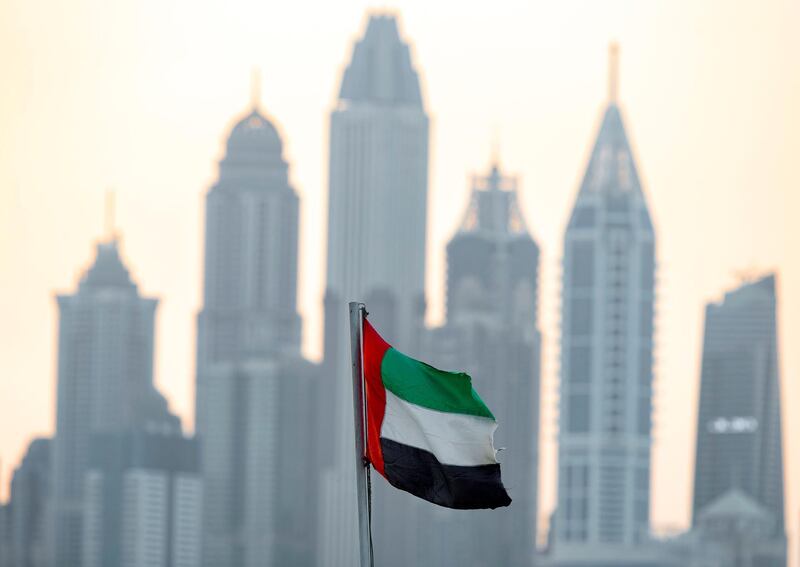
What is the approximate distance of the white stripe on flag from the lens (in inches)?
1112

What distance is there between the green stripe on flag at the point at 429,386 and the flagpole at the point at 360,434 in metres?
0.26

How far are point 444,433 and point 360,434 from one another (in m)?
0.77

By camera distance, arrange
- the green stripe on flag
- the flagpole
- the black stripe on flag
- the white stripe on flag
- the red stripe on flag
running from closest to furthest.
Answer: the flagpole
the black stripe on flag
the white stripe on flag
the green stripe on flag
the red stripe on flag

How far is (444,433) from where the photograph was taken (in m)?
28.3

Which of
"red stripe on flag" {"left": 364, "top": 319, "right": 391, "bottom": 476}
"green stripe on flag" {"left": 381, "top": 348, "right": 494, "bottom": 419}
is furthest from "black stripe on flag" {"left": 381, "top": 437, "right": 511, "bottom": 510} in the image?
"green stripe on flag" {"left": 381, "top": 348, "right": 494, "bottom": 419}

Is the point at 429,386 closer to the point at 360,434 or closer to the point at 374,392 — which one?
the point at 374,392

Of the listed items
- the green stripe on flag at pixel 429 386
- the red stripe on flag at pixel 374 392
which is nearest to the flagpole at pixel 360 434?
the red stripe on flag at pixel 374 392

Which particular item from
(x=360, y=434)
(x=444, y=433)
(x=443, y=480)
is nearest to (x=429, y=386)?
(x=444, y=433)

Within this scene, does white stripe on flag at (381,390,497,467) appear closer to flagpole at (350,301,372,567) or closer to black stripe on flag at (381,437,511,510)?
black stripe on flag at (381,437,511,510)

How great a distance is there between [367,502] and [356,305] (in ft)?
6.05

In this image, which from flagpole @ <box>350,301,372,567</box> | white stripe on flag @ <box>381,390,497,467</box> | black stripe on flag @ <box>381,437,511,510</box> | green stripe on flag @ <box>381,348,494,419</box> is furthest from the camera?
green stripe on flag @ <box>381,348,494,419</box>

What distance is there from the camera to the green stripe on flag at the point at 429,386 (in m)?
28.4

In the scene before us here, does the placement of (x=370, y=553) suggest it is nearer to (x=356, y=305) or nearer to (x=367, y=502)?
(x=367, y=502)

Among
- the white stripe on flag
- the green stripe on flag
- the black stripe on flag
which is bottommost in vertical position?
the black stripe on flag
